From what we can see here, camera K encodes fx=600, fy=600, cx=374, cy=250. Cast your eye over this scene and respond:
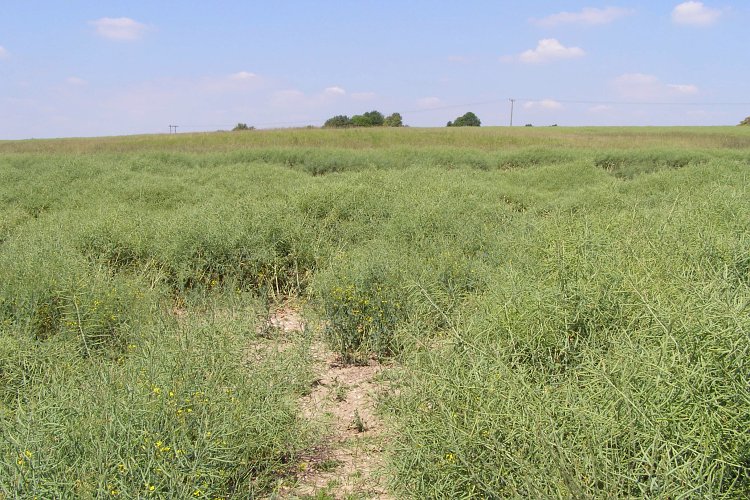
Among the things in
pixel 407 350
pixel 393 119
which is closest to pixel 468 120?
pixel 393 119

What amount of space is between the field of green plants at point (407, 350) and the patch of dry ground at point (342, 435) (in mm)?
118

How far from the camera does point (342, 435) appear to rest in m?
3.59

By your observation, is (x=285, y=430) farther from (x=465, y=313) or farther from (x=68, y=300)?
(x=68, y=300)

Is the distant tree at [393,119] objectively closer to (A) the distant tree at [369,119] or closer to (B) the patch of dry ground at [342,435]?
(A) the distant tree at [369,119]

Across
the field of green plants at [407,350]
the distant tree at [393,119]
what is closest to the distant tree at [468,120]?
the distant tree at [393,119]

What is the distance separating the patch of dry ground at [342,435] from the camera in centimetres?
301

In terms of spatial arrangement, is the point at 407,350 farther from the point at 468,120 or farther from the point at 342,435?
the point at 468,120

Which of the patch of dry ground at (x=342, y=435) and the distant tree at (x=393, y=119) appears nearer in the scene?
the patch of dry ground at (x=342, y=435)

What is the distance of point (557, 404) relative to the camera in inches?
95.8

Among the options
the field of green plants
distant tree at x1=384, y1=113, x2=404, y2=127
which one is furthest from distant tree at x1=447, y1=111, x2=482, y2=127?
the field of green plants

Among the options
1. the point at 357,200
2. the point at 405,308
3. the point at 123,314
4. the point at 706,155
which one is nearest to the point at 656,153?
the point at 706,155

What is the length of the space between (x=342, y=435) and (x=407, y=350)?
2.11 ft

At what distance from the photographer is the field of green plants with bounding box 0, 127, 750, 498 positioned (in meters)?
2.18

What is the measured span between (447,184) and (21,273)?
5922 mm
